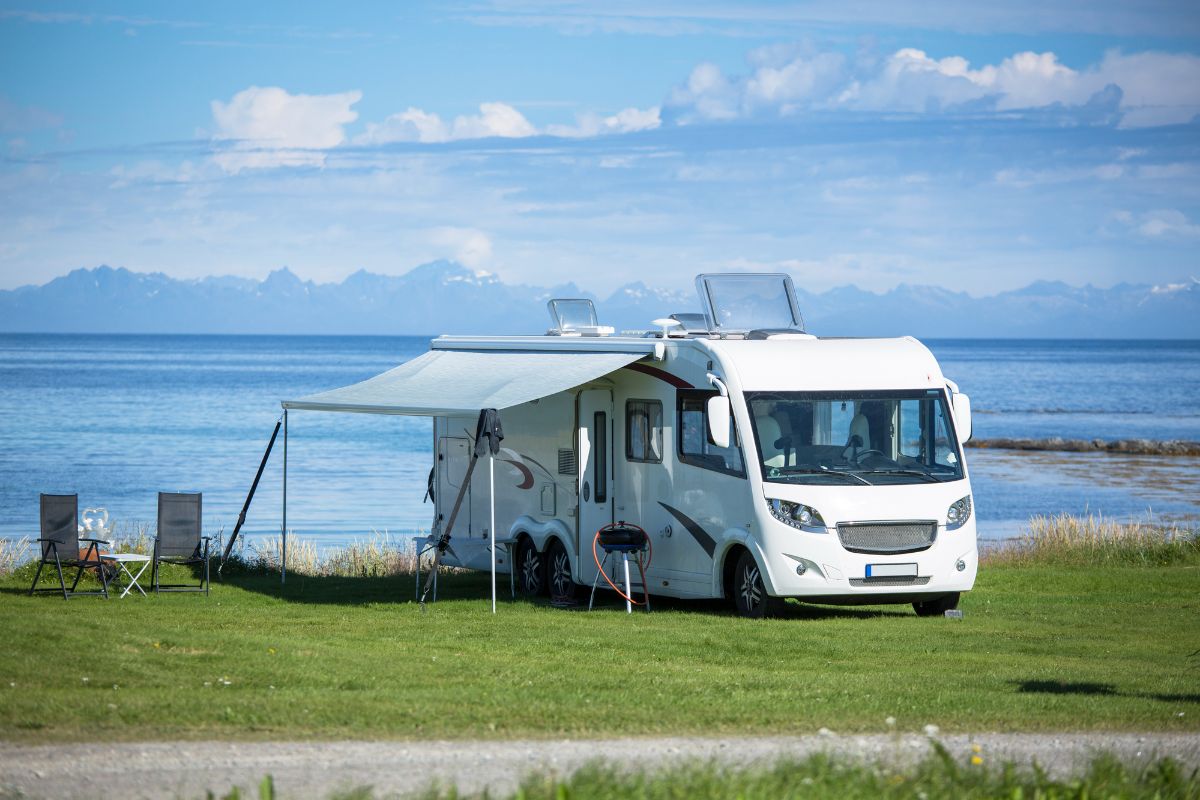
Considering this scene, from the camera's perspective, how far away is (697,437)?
14.4 m

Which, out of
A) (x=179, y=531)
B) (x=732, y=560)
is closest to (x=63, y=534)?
(x=179, y=531)

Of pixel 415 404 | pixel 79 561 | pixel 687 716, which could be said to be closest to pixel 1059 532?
pixel 415 404

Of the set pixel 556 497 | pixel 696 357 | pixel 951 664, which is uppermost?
pixel 696 357

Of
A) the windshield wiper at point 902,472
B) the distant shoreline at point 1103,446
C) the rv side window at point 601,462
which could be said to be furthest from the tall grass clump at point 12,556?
the distant shoreline at point 1103,446

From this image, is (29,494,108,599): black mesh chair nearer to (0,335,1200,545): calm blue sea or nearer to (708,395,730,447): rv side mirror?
(708,395,730,447): rv side mirror

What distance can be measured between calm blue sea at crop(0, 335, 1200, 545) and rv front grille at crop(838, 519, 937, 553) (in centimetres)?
1517

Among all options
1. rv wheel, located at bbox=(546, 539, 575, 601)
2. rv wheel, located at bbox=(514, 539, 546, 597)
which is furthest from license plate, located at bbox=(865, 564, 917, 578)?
rv wheel, located at bbox=(514, 539, 546, 597)

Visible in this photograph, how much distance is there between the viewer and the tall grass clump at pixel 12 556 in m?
18.4

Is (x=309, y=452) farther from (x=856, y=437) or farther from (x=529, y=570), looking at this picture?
(x=856, y=437)

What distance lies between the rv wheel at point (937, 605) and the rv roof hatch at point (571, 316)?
4.73 metres

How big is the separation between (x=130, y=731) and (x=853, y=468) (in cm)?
761

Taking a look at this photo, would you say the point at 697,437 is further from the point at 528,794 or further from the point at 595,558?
the point at 528,794

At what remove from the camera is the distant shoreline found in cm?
5244

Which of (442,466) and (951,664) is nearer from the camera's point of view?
(951,664)
